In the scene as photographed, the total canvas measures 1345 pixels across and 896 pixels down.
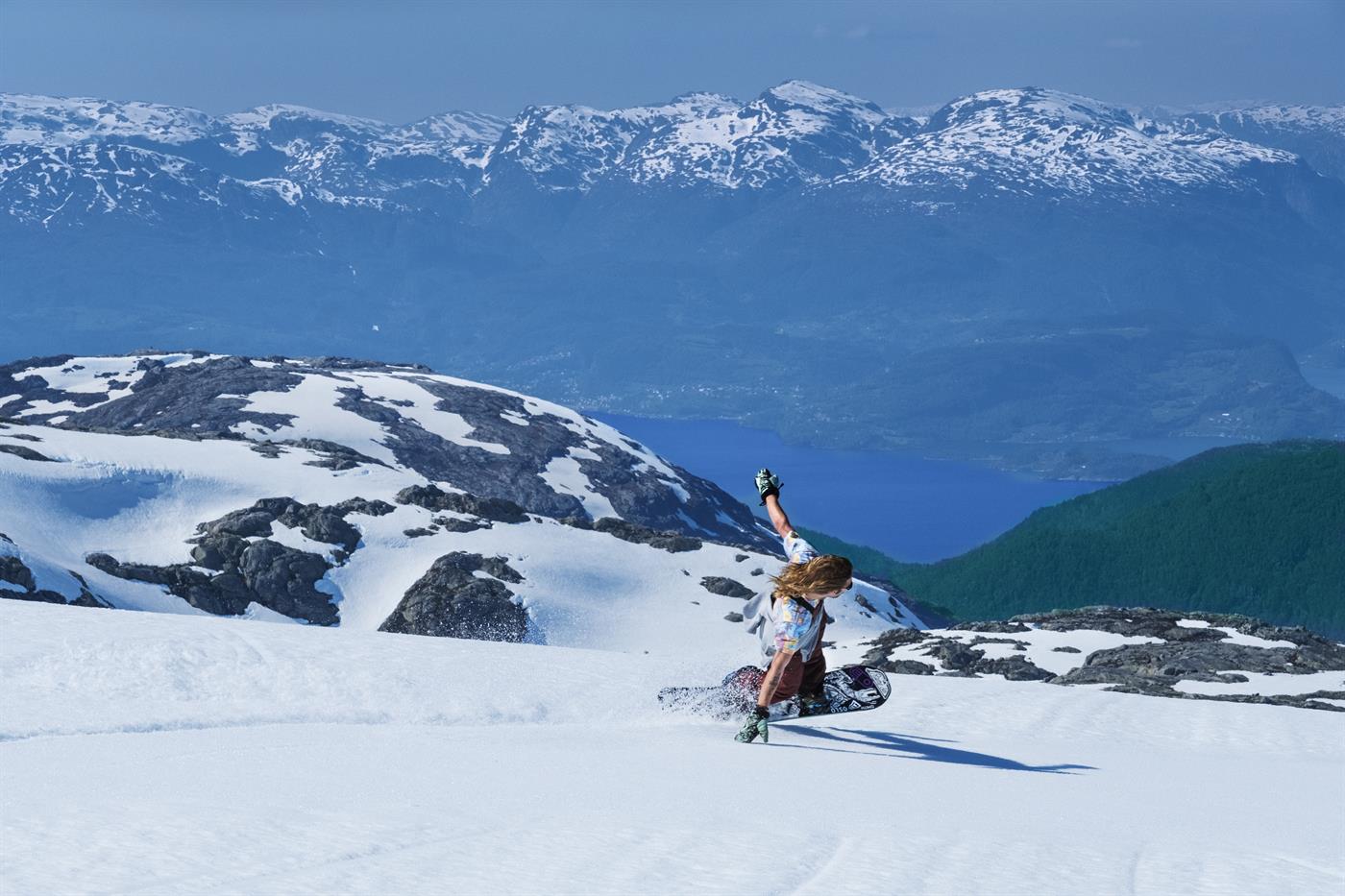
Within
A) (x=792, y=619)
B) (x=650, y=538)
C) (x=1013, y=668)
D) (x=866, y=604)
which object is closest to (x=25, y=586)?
(x=650, y=538)

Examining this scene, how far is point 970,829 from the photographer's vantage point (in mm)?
10273

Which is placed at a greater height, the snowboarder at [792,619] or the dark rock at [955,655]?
the dark rock at [955,655]

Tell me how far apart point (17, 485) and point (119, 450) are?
11.8 m

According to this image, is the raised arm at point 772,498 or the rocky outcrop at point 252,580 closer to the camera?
the raised arm at point 772,498

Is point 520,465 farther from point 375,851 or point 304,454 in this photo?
point 375,851

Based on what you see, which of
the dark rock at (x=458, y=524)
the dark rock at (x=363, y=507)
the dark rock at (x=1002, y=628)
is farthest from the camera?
the dark rock at (x=363, y=507)

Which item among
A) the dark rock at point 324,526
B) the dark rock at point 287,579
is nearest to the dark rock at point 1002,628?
the dark rock at point 287,579

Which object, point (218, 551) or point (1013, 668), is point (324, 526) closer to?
point (218, 551)

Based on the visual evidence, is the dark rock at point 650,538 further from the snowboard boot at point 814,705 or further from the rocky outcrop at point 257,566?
the snowboard boot at point 814,705

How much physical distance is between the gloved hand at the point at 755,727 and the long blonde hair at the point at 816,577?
4.01 feet

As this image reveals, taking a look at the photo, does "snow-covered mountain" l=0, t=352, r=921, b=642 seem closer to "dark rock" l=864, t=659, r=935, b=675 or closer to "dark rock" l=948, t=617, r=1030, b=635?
"dark rock" l=948, t=617, r=1030, b=635

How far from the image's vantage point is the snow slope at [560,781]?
27.4 ft

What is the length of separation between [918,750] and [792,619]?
2.22 metres

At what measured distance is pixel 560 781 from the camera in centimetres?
1126
